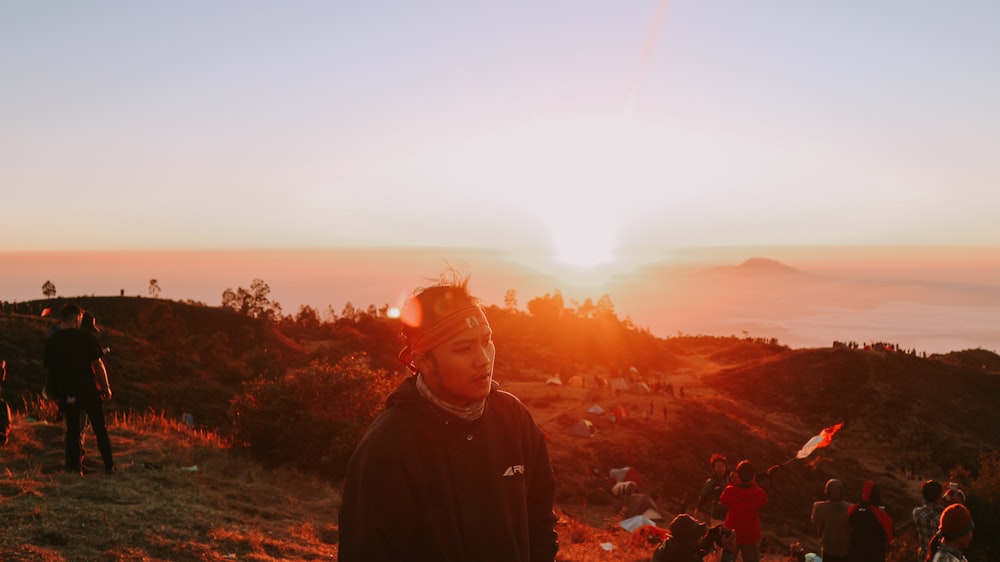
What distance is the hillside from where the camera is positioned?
2377cm

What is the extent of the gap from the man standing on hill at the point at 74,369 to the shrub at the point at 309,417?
5.19m

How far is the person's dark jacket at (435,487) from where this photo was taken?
2.61 m

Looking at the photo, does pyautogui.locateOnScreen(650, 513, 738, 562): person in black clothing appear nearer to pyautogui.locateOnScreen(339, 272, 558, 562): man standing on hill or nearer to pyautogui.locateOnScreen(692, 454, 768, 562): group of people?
pyautogui.locateOnScreen(692, 454, 768, 562): group of people

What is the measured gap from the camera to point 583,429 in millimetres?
27469

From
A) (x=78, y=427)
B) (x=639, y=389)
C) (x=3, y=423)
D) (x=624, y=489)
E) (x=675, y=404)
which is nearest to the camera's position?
(x=78, y=427)

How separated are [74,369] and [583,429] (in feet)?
71.5

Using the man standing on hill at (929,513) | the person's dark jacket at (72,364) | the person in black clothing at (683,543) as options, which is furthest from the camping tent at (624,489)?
the person's dark jacket at (72,364)

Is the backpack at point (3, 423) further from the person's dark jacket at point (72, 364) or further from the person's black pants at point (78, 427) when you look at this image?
the person's dark jacket at point (72, 364)

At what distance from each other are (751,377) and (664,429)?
18.4m

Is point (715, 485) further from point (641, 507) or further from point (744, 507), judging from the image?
point (641, 507)

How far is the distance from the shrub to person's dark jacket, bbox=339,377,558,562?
1139 centimetres

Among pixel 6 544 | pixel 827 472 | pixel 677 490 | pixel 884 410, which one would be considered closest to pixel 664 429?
pixel 677 490

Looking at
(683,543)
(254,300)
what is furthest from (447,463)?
(254,300)

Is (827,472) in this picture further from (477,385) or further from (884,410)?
(477,385)
